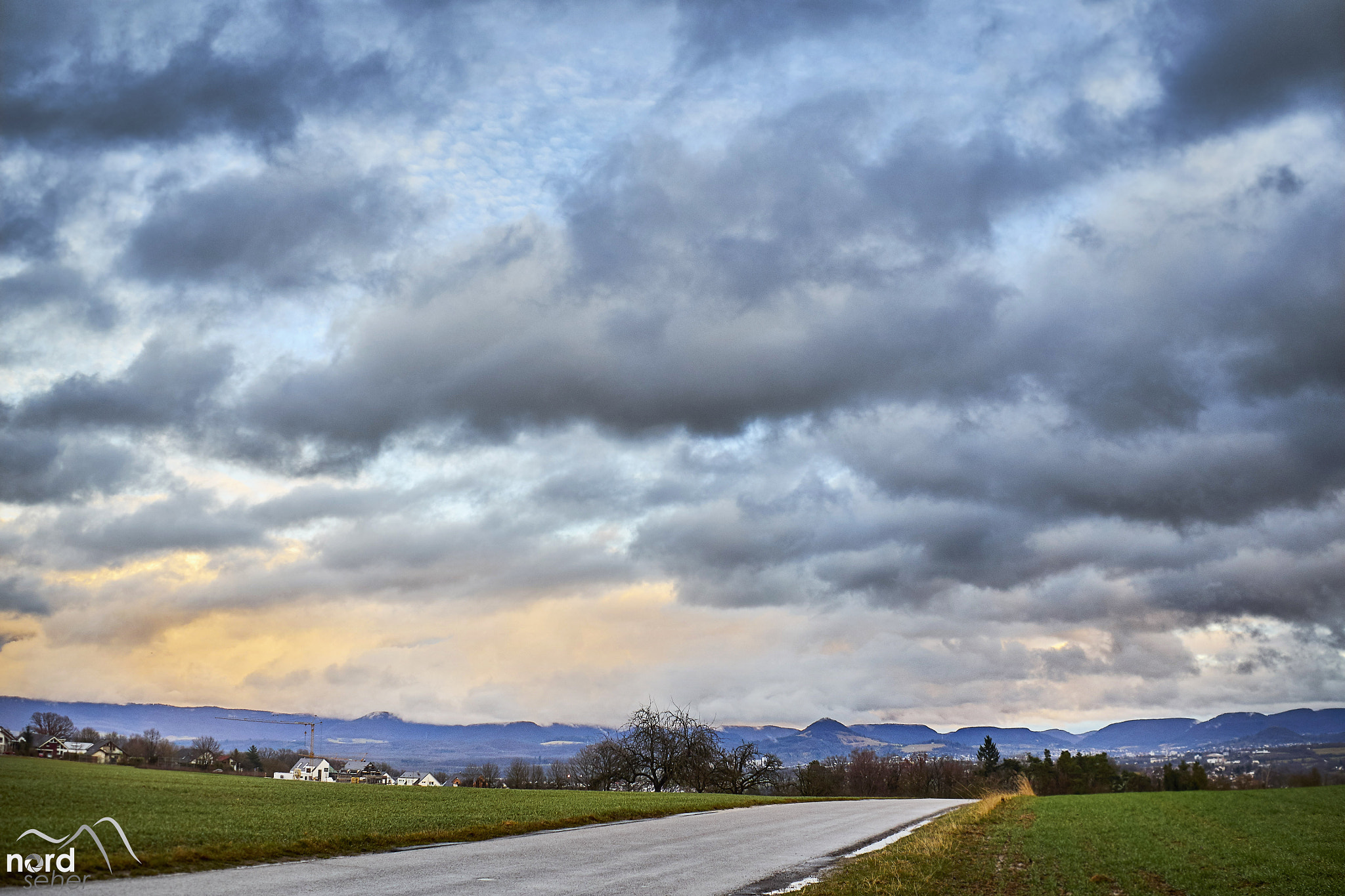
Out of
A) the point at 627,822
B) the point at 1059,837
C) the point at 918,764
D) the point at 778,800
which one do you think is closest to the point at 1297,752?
the point at 918,764

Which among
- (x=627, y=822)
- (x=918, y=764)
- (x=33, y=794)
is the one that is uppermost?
(x=33, y=794)

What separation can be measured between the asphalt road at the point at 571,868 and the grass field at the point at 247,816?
118 cm

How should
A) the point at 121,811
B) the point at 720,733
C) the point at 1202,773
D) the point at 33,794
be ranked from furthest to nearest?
the point at 1202,773
the point at 720,733
the point at 33,794
the point at 121,811

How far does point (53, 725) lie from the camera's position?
12738 centimetres

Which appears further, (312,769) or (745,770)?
(312,769)

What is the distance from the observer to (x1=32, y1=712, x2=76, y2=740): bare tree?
392 feet

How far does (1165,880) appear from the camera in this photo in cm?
2089

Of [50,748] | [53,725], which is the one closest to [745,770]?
[50,748]

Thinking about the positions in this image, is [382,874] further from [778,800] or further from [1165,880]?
[778,800]

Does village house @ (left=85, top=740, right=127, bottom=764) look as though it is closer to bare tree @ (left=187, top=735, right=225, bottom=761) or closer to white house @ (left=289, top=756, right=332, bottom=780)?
bare tree @ (left=187, top=735, right=225, bottom=761)

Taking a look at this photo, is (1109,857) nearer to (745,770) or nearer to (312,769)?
(745,770)

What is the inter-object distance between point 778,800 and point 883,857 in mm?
40082

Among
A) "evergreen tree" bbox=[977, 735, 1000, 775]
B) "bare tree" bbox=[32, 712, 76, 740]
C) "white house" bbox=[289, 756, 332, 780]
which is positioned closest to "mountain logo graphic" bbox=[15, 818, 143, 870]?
"bare tree" bbox=[32, 712, 76, 740]

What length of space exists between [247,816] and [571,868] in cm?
1391
